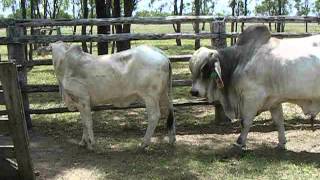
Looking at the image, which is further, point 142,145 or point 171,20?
point 171,20

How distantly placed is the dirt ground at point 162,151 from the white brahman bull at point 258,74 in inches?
18.3

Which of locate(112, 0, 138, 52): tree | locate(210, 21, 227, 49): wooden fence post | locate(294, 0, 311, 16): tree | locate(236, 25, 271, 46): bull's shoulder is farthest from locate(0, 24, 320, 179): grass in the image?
locate(294, 0, 311, 16): tree

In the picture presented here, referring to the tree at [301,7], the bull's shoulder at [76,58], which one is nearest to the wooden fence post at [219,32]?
the bull's shoulder at [76,58]

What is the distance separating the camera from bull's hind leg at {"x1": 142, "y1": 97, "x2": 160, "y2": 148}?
24.9 feet

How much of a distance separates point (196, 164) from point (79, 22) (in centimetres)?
339

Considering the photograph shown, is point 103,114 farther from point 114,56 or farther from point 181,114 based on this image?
point 114,56

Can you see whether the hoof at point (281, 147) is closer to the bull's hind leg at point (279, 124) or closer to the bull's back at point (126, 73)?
the bull's hind leg at point (279, 124)

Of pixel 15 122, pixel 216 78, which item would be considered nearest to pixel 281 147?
pixel 216 78

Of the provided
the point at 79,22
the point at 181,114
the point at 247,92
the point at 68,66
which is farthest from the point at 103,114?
the point at 247,92

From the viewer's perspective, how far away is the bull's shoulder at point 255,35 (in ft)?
25.1

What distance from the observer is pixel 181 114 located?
10.5 meters

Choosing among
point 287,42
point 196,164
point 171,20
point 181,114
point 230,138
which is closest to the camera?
point 196,164

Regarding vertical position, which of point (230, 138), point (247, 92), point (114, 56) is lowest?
point (230, 138)

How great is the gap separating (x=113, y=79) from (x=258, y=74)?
1.97 meters
